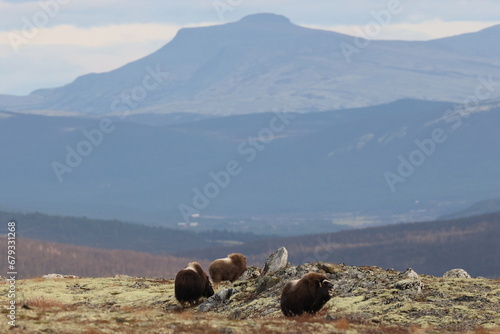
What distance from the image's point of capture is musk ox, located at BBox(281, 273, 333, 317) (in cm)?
3469

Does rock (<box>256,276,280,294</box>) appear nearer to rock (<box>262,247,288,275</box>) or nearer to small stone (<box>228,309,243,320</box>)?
rock (<box>262,247,288,275</box>)

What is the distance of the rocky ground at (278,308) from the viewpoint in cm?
3052

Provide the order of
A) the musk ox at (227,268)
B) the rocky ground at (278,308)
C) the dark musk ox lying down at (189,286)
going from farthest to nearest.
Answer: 1. the musk ox at (227,268)
2. the dark musk ox lying down at (189,286)
3. the rocky ground at (278,308)

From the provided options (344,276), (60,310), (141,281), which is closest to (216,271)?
(141,281)

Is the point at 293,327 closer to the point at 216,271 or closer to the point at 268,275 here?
the point at 268,275

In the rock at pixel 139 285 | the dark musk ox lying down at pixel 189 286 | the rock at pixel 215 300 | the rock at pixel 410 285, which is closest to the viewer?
the rock at pixel 410 285

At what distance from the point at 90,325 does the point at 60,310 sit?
5.65m

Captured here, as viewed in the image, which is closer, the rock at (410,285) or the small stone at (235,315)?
the small stone at (235,315)

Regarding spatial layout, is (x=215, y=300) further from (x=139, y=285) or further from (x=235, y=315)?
(x=139, y=285)

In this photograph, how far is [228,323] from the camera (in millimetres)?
31594

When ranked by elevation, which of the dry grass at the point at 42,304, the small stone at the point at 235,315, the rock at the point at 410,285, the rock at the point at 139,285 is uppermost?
the rock at the point at 410,285

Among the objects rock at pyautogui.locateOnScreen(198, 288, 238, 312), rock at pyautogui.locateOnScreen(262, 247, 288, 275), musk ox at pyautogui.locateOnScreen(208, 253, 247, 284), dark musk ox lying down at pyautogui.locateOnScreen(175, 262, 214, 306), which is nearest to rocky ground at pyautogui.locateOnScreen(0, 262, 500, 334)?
rock at pyautogui.locateOnScreen(198, 288, 238, 312)

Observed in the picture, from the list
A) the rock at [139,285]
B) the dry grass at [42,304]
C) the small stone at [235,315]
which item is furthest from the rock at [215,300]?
the rock at [139,285]

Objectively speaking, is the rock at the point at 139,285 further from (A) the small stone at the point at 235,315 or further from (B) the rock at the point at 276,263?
(A) the small stone at the point at 235,315
